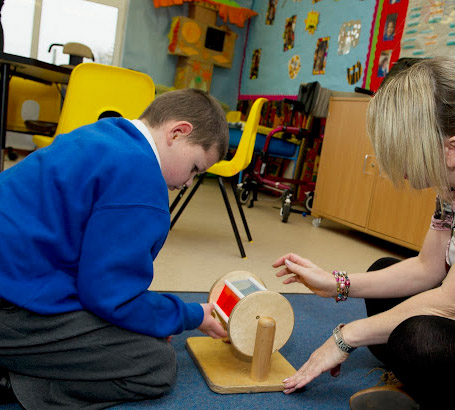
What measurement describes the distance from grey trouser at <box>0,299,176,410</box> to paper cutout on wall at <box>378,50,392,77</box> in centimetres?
329

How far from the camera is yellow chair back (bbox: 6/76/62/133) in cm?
448

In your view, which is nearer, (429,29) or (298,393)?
(298,393)

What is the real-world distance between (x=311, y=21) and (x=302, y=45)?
0.82 feet

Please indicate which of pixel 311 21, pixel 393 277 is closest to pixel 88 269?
pixel 393 277

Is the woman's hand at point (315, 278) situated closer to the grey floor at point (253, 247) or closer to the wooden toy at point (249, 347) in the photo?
the wooden toy at point (249, 347)

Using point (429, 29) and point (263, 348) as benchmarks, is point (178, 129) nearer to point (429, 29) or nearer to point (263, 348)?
point (263, 348)

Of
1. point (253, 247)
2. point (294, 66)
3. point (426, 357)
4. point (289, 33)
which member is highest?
point (289, 33)

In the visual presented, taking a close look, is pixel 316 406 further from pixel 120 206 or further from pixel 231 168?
pixel 231 168

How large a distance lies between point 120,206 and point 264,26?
17.6 ft

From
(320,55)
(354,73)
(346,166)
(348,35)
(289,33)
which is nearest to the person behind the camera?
(346,166)

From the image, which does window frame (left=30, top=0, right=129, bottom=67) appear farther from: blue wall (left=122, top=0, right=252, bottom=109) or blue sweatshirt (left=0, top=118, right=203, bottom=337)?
blue sweatshirt (left=0, top=118, right=203, bottom=337)

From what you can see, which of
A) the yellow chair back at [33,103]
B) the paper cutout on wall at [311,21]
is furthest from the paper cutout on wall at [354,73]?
the yellow chair back at [33,103]

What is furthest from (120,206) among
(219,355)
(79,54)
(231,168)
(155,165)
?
(79,54)

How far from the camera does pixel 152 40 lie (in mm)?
5824
